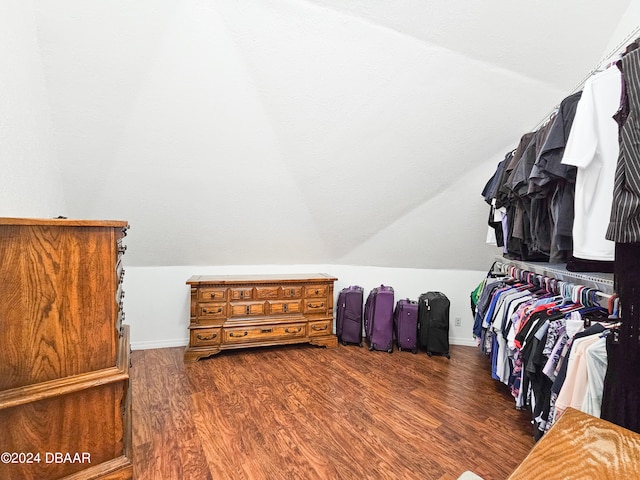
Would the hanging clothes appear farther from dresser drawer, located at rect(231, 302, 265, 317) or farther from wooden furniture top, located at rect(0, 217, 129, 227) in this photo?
dresser drawer, located at rect(231, 302, 265, 317)

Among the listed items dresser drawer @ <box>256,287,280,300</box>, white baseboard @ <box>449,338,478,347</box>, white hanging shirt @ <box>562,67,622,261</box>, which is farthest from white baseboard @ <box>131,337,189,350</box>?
white hanging shirt @ <box>562,67,622,261</box>

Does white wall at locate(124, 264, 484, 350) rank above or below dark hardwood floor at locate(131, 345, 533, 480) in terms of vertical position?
above

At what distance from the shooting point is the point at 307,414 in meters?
1.98

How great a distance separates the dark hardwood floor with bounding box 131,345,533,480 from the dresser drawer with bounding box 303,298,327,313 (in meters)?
0.50

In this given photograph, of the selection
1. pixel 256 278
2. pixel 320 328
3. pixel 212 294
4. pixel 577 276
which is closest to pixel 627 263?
pixel 577 276

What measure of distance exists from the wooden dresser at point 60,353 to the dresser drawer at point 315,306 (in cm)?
209

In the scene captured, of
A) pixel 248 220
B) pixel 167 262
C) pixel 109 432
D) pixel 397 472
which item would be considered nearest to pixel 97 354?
pixel 109 432

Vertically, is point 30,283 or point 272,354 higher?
point 30,283

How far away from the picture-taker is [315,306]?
127 inches

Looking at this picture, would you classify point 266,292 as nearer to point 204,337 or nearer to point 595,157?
point 204,337

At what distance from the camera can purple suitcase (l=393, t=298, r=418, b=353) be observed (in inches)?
125

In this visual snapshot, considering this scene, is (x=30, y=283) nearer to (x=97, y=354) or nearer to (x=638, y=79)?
(x=97, y=354)

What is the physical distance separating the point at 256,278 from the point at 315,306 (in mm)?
710

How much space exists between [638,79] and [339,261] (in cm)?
287
